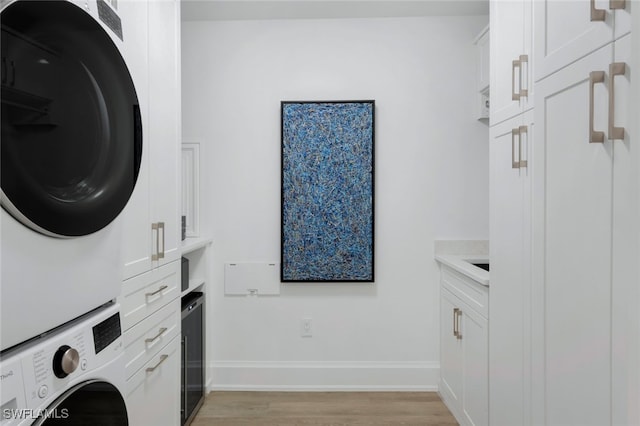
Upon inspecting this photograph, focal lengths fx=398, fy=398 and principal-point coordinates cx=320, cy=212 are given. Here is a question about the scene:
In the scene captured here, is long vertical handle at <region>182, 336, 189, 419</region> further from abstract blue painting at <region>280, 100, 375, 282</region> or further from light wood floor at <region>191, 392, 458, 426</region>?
abstract blue painting at <region>280, 100, 375, 282</region>

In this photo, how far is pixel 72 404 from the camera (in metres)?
0.88

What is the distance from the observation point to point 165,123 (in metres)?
1.72

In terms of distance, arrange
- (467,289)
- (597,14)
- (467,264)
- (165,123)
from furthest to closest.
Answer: (467,264) → (467,289) → (165,123) → (597,14)

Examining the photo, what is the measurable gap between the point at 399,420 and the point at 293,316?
A: 0.92 metres

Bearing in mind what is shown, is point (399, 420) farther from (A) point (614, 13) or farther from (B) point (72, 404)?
(A) point (614, 13)

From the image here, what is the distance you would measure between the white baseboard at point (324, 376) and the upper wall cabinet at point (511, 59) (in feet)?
5.78

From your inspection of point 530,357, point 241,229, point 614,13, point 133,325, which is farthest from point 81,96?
point 241,229

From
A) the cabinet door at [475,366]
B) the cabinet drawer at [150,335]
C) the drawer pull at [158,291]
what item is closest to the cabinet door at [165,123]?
the drawer pull at [158,291]

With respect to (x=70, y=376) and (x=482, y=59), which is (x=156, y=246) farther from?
(x=482, y=59)

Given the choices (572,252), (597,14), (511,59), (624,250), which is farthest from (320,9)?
(624,250)

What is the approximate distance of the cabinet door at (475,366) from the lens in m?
1.89

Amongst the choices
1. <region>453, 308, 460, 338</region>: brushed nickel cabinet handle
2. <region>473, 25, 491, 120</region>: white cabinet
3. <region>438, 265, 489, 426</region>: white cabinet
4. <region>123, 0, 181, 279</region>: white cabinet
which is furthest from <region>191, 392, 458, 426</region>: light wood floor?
<region>473, 25, 491, 120</region>: white cabinet

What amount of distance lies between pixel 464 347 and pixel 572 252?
51.0 inches

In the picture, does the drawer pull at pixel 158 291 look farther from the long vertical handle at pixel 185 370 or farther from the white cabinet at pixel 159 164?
the long vertical handle at pixel 185 370
